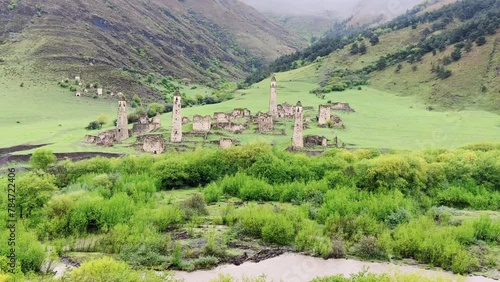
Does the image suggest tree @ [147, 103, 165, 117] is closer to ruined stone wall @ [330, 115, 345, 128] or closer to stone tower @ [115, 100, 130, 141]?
stone tower @ [115, 100, 130, 141]

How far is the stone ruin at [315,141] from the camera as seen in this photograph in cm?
Result: 4615

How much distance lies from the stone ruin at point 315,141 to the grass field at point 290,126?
6.09ft

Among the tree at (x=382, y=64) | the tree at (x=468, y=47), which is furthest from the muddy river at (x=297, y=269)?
the tree at (x=382, y=64)

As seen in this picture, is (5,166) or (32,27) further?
(32,27)

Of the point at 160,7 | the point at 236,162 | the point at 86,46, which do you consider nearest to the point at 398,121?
the point at 236,162

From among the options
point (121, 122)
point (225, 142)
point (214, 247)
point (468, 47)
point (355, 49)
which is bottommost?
point (214, 247)

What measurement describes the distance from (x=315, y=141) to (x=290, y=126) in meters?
9.79

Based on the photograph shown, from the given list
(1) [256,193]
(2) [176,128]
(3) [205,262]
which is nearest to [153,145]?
(2) [176,128]

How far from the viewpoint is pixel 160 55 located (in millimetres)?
126625

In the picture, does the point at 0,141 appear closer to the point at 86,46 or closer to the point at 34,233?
the point at 34,233

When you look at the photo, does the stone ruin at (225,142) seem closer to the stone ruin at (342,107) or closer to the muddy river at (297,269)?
the stone ruin at (342,107)

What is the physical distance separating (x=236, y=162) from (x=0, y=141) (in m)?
29.9

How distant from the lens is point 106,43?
11175 cm

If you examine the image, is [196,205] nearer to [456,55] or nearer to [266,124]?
[266,124]
